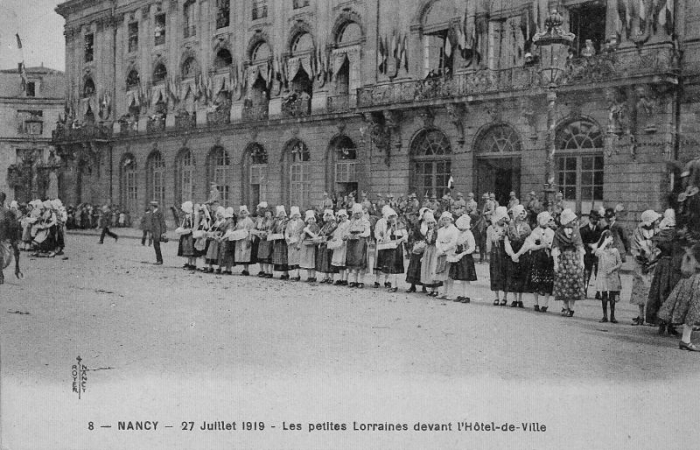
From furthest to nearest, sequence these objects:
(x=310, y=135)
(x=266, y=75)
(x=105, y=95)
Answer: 1. (x=105, y=95)
2. (x=266, y=75)
3. (x=310, y=135)

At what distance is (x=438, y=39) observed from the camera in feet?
78.9

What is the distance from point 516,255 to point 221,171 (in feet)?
78.6

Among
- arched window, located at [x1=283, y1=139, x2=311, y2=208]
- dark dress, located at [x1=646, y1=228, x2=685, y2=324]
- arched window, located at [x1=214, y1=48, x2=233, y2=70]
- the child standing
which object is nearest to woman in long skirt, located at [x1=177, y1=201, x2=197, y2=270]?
the child standing

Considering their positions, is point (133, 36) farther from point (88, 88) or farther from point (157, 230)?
point (157, 230)

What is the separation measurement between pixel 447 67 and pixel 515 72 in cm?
355

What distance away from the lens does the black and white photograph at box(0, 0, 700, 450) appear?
637 cm

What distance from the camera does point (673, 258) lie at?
870 centimetres

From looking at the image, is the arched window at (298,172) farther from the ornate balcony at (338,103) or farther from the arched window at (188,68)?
the arched window at (188,68)

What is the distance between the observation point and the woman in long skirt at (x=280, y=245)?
14891 mm

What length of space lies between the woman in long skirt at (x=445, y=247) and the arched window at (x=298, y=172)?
17012 mm

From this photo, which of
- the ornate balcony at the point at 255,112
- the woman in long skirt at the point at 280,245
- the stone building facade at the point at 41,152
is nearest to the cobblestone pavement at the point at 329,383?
the woman in long skirt at the point at 280,245

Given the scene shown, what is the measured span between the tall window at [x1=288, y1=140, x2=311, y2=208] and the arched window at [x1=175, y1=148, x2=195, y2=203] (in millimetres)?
7064

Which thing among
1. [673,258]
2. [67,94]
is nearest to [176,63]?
[67,94]

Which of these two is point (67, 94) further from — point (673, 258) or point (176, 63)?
point (673, 258)
